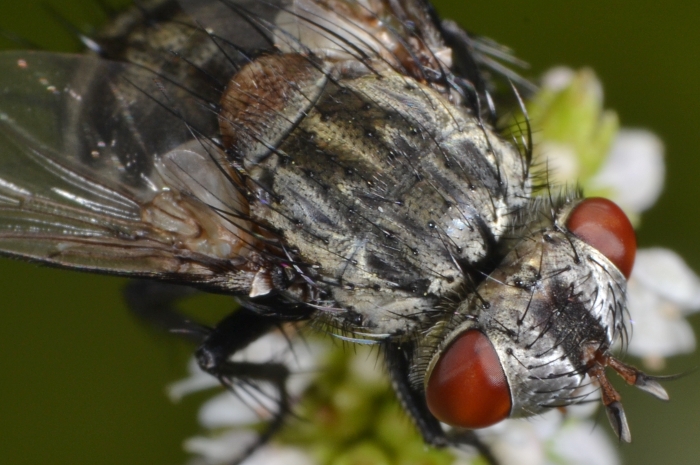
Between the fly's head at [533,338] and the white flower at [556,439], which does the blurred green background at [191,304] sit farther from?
the fly's head at [533,338]

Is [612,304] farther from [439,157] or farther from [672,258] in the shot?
[672,258]

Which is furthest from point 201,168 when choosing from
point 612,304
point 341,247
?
point 612,304

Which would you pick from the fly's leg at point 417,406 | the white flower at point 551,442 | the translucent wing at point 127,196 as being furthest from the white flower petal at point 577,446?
the translucent wing at point 127,196

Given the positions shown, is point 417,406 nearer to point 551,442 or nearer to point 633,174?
point 551,442

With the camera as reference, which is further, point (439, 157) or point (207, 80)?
point (207, 80)

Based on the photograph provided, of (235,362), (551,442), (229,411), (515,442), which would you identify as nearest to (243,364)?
(235,362)
